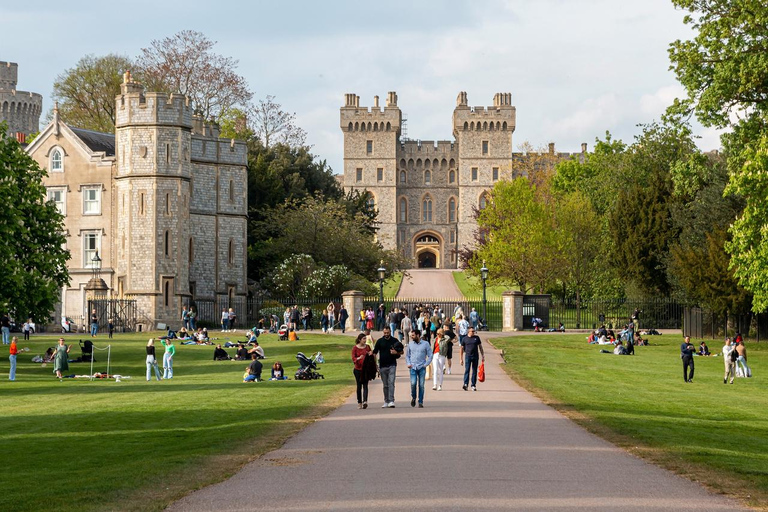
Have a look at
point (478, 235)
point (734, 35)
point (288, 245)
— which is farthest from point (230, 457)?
point (478, 235)

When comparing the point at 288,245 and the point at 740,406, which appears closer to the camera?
the point at 740,406

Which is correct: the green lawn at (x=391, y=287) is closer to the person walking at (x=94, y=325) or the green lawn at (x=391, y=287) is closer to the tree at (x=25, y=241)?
the person walking at (x=94, y=325)

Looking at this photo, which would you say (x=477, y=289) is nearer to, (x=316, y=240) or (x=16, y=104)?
(x=316, y=240)

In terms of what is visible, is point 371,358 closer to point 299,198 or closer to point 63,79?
point 299,198

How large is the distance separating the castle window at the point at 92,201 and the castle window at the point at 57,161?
2.07 metres

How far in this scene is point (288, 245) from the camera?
6719cm

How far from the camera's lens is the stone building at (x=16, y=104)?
116m

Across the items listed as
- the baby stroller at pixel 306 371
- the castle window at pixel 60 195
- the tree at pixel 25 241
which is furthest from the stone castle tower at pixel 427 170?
the baby stroller at pixel 306 371

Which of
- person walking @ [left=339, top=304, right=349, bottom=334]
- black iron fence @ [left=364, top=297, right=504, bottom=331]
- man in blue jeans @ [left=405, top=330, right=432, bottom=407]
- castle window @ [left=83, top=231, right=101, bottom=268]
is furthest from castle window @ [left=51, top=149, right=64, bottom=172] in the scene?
man in blue jeans @ [left=405, top=330, right=432, bottom=407]

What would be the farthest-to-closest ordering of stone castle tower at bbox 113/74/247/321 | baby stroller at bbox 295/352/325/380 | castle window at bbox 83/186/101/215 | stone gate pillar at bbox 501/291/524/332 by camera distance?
castle window at bbox 83/186/101/215
stone gate pillar at bbox 501/291/524/332
stone castle tower at bbox 113/74/247/321
baby stroller at bbox 295/352/325/380

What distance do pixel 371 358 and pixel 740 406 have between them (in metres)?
9.13

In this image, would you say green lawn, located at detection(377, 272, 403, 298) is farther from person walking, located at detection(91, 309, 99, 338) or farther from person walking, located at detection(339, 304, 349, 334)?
person walking, located at detection(91, 309, 99, 338)

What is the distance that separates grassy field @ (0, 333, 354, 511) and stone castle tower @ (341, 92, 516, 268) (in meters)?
93.1

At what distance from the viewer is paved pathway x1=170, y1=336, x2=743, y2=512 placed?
35.7ft
